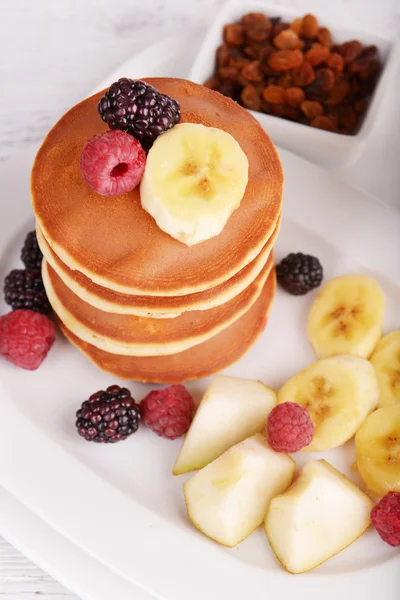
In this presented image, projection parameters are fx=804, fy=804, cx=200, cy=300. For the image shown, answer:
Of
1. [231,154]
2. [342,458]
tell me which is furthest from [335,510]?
[231,154]

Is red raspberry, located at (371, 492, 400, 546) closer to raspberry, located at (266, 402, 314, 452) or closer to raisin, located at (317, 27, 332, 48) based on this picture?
raspberry, located at (266, 402, 314, 452)

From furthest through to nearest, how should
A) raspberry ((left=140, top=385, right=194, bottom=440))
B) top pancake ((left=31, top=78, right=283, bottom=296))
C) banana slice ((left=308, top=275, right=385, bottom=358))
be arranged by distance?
banana slice ((left=308, top=275, right=385, bottom=358)), raspberry ((left=140, top=385, right=194, bottom=440)), top pancake ((left=31, top=78, right=283, bottom=296))

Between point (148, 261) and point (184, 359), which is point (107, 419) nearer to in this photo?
point (184, 359)

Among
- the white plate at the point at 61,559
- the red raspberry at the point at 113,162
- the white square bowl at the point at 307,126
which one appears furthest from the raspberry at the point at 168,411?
the white square bowl at the point at 307,126

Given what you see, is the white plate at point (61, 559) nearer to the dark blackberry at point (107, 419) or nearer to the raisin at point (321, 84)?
the dark blackberry at point (107, 419)

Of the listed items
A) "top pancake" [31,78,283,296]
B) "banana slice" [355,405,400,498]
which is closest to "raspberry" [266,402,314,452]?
"banana slice" [355,405,400,498]

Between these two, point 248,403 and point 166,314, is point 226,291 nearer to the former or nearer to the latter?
point 166,314
